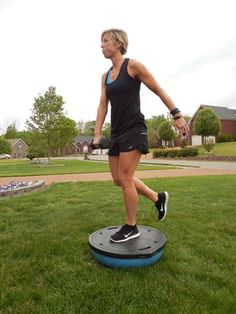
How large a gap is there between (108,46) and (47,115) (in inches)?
984

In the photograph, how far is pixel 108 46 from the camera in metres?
3.39

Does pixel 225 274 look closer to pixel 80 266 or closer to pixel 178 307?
pixel 178 307

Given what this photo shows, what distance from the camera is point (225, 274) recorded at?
9.74 feet

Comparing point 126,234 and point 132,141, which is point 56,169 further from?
point 132,141

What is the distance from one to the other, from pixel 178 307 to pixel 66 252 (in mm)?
1467

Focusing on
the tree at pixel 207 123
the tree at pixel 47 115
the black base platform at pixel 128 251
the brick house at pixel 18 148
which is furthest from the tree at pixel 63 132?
the brick house at pixel 18 148

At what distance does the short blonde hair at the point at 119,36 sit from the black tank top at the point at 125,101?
0.18 m

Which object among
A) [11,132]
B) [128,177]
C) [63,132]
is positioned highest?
[11,132]

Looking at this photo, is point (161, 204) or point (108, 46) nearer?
point (108, 46)

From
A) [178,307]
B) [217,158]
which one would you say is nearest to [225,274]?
[178,307]

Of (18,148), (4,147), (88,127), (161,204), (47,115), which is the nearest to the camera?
(161,204)

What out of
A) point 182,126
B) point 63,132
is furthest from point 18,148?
point 182,126

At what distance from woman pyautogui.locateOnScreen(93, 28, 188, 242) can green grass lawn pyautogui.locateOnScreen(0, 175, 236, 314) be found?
1.77ft

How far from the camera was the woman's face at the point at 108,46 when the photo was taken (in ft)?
11.1
